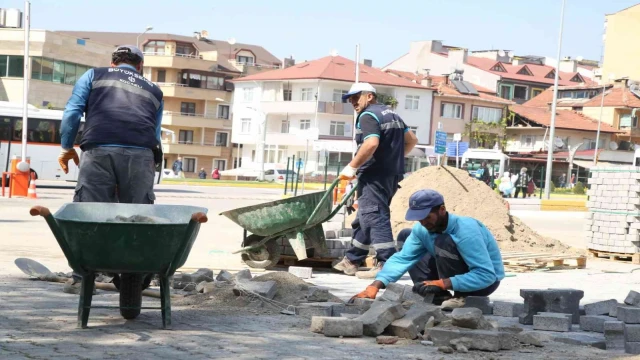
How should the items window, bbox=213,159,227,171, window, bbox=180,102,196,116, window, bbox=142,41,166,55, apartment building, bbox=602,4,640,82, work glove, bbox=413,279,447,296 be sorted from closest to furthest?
work glove, bbox=413,279,447,296
window, bbox=180,102,196,116
window, bbox=213,159,227,171
window, bbox=142,41,166,55
apartment building, bbox=602,4,640,82

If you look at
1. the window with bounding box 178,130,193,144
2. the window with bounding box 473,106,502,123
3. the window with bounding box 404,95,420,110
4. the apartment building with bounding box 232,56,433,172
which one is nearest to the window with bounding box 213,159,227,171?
the window with bounding box 178,130,193,144

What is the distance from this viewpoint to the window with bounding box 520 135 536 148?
86.7 metres

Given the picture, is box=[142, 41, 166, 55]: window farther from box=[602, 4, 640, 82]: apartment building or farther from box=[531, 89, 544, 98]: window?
box=[602, 4, 640, 82]: apartment building

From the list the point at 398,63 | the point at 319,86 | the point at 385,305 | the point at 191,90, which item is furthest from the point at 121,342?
the point at 398,63

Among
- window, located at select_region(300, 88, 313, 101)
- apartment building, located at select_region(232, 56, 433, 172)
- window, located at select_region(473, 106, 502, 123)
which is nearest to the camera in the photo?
apartment building, located at select_region(232, 56, 433, 172)

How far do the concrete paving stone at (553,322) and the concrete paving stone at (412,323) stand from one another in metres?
0.87

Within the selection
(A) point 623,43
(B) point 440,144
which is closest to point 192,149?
(A) point 623,43

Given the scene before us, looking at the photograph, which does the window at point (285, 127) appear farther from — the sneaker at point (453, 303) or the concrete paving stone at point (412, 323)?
the concrete paving stone at point (412, 323)

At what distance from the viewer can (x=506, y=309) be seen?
7.11m

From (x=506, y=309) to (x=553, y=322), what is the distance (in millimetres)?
667

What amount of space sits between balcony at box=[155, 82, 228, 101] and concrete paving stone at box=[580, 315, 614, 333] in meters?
82.6

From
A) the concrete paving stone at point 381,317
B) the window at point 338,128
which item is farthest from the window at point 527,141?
the concrete paving stone at point 381,317

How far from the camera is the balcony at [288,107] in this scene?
79419 millimetres

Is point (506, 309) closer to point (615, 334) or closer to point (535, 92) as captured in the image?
point (615, 334)
